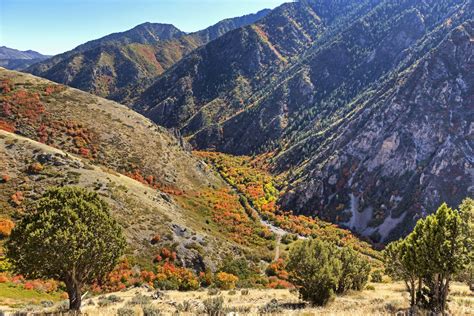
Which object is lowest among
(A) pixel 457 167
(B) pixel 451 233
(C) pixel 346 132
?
(B) pixel 451 233

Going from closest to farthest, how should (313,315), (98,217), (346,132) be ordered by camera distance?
(313,315)
(98,217)
(346,132)

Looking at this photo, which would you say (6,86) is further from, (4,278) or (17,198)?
(4,278)

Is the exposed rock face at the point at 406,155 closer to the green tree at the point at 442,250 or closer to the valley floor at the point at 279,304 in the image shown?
the valley floor at the point at 279,304

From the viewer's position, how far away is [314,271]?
102ft

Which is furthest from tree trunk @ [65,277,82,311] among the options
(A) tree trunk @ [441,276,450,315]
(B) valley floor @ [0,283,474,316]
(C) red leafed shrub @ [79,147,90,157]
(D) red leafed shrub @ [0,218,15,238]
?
(C) red leafed shrub @ [79,147,90,157]

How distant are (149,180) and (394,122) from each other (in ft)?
256

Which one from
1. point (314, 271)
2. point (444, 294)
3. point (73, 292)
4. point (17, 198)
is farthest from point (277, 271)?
point (444, 294)

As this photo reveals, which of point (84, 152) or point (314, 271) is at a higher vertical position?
point (84, 152)

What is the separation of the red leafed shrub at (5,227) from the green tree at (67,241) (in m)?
27.2

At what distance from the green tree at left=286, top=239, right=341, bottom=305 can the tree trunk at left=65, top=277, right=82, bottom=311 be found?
17008 mm

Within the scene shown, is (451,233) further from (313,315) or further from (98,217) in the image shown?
(98,217)

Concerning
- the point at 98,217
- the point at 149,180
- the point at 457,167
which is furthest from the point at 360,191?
the point at 98,217

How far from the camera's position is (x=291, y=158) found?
155000 millimetres

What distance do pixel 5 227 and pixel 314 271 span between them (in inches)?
1607
